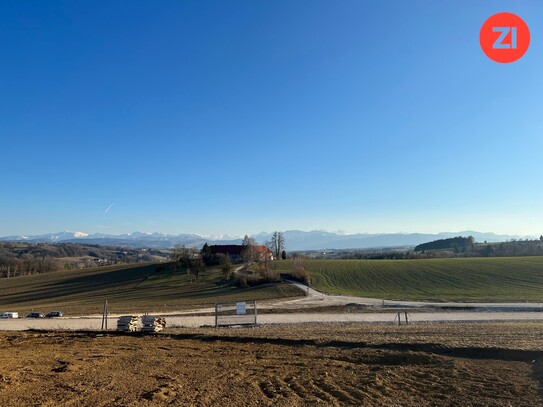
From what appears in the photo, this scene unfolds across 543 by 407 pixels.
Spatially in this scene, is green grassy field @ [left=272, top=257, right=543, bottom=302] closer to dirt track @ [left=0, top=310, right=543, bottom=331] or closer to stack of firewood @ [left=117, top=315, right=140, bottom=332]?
dirt track @ [left=0, top=310, right=543, bottom=331]

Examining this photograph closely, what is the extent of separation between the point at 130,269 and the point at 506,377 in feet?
341

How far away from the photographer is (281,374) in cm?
971

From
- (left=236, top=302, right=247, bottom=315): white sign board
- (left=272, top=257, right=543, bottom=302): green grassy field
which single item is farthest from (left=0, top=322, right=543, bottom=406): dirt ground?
(left=272, top=257, right=543, bottom=302): green grassy field

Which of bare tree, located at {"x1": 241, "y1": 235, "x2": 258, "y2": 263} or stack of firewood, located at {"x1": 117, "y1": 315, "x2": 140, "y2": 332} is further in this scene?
bare tree, located at {"x1": 241, "y1": 235, "x2": 258, "y2": 263}

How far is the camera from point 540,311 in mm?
37031

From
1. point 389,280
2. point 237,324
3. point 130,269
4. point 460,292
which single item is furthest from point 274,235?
point 237,324

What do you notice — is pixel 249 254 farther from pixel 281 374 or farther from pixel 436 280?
pixel 281 374

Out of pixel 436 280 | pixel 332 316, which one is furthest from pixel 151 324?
pixel 436 280

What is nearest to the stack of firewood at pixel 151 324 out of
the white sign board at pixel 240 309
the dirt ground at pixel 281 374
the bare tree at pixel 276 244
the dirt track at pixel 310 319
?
the white sign board at pixel 240 309

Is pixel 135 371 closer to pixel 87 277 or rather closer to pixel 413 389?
pixel 413 389

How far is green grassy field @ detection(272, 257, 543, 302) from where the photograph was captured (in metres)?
53.6

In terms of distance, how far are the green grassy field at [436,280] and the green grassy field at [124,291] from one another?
12.9 metres

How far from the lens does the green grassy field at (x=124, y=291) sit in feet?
183

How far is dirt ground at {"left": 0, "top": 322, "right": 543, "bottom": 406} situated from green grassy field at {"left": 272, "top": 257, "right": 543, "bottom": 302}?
134 feet
